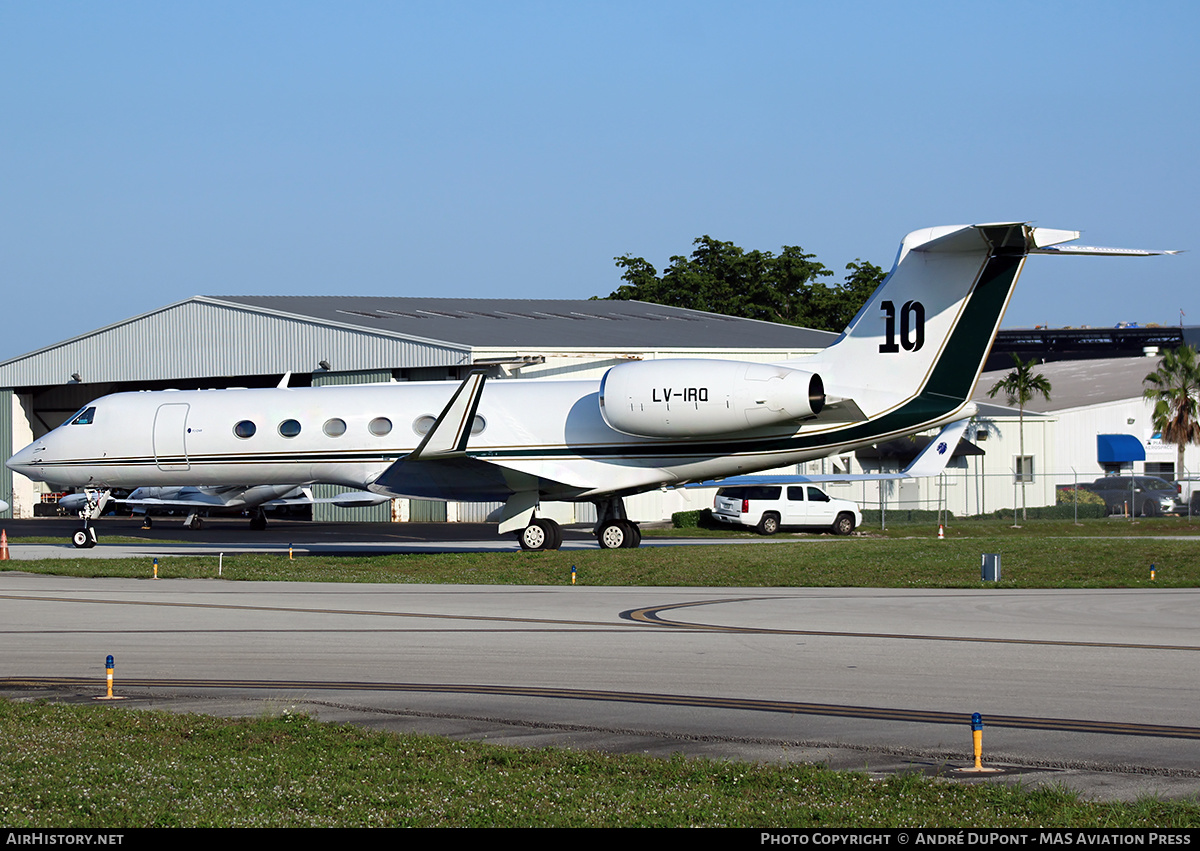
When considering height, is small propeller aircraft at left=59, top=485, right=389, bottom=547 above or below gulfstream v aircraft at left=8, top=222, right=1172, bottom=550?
below

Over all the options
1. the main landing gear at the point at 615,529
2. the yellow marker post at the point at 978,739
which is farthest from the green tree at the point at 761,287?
the yellow marker post at the point at 978,739

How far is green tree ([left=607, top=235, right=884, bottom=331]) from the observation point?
2963 inches

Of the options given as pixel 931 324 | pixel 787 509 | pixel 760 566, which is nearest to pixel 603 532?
pixel 760 566

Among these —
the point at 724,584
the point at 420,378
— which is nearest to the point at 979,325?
the point at 724,584

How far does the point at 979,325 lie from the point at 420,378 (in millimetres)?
25404

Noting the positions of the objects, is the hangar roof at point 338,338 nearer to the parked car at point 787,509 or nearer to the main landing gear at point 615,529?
the parked car at point 787,509

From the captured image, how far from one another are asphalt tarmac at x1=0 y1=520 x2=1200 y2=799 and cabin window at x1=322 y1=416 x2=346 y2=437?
7665mm

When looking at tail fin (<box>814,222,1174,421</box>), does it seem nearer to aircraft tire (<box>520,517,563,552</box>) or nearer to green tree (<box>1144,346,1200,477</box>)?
aircraft tire (<box>520,517,563,552</box>)

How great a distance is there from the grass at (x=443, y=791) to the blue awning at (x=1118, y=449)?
2202 inches

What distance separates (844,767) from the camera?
7633mm

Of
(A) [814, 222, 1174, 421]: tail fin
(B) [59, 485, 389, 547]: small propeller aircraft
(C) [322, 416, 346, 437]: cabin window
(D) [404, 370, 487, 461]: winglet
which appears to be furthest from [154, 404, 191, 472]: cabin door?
(A) [814, 222, 1174, 421]: tail fin

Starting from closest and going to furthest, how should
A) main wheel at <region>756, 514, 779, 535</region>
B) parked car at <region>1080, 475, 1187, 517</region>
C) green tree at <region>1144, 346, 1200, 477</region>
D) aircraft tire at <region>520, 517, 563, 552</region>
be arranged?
aircraft tire at <region>520, 517, 563, 552</region>
main wheel at <region>756, 514, 779, 535</region>
parked car at <region>1080, 475, 1187, 517</region>
green tree at <region>1144, 346, 1200, 477</region>

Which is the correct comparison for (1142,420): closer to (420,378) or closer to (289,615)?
(420,378)

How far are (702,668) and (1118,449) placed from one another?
52.4m
